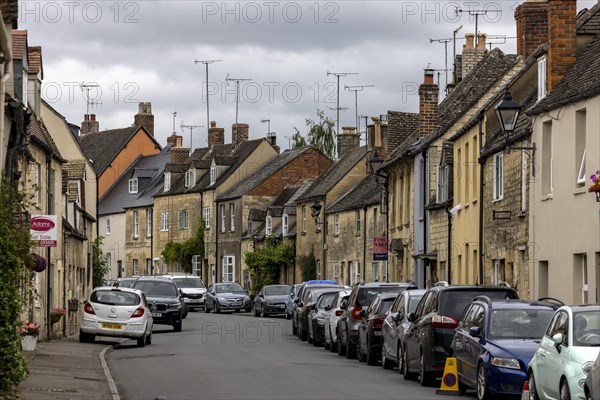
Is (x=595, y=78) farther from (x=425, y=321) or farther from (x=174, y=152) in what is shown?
(x=174, y=152)

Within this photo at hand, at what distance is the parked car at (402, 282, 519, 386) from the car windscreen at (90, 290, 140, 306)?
14.2 metres

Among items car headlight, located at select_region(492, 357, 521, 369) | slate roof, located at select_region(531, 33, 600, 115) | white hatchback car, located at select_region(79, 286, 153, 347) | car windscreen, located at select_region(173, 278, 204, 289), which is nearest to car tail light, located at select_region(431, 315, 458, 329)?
car headlight, located at select_region(492, 357, 521, 369)

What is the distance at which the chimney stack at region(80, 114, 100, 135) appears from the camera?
104738 mm

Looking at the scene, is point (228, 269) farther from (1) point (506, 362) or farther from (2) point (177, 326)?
(1) point (506, 362)

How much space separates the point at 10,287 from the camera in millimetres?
17625

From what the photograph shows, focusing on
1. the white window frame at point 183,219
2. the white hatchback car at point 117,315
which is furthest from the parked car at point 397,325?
the white window frame at point 183,219

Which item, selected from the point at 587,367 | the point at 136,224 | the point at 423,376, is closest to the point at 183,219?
the point at 136,224

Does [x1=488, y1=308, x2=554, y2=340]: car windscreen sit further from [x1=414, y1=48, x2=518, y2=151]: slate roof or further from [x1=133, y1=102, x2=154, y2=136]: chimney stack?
[x1=133, y1=102, x2=154, y2=136]: chimney stack

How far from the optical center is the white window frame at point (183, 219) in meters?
86.1

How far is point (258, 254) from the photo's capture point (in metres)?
72.9

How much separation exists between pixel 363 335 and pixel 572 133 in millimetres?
5957

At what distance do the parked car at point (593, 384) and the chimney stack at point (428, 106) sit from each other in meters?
34.3

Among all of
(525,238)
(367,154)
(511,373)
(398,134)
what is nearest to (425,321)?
(511,373)

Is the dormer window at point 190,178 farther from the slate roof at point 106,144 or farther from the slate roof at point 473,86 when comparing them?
the slate roof at point 473,86
